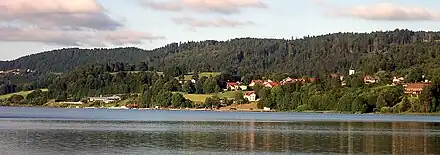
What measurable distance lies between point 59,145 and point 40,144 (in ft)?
5.79

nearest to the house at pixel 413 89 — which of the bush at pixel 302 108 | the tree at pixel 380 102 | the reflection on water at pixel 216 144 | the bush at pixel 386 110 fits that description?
the tree at pixel 380 102

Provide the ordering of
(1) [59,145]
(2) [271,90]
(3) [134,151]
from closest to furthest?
(3) [134,151], (1) [59,145], (2) [271,90]

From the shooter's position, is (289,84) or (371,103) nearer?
(371,103)

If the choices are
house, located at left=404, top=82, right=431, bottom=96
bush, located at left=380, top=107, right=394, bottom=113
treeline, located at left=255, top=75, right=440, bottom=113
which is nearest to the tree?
treeline, located at left=255, top=75, right=440, bottom=113

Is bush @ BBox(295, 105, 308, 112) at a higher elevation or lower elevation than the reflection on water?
lower

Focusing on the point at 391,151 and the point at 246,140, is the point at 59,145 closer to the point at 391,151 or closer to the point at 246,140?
the point at 246,140

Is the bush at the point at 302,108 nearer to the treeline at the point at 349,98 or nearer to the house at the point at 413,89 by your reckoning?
the treeline at the point at 349,98

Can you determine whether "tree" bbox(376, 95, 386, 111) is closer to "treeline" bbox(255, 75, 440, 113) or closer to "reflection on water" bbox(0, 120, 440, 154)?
"treeline" bbox(255, 75, 440, 113)

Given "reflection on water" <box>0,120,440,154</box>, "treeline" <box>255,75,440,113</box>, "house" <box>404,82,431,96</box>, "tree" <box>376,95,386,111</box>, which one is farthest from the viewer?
"house" <box>404,82,431,96</box>

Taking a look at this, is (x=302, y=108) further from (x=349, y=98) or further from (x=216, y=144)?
(x=216, y=144)

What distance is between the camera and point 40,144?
178 feet

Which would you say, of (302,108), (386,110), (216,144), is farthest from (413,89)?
(216,144)

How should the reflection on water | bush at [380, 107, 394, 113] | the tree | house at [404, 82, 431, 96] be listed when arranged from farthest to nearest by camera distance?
house at [404, 82, 431, 96] < the tree < bush at [380, 107, 394, 113] < the reflection on water

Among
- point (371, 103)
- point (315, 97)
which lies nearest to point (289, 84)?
point (315, 97)
